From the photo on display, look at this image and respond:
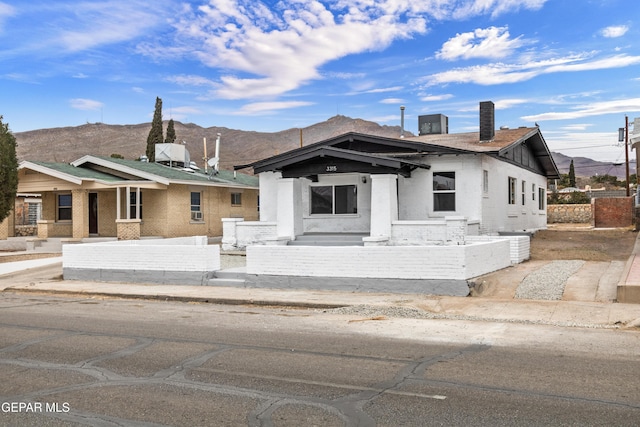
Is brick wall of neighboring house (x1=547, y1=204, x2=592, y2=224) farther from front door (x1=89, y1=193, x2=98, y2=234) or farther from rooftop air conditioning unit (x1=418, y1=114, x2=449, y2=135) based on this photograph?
front door (x1=89, y1=193, x2=98, y2=234)

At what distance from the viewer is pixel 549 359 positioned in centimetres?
755

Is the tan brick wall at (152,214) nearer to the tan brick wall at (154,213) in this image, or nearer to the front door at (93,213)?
the tan brick wall at (154,213)

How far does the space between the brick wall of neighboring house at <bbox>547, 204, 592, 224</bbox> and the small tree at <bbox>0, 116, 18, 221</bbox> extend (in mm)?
33033

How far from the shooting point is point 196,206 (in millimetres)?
30922

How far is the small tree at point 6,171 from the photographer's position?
25.6 meters

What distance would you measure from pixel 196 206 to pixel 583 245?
18.5 meters

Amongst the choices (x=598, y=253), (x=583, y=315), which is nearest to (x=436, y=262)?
(x=583, y=315)

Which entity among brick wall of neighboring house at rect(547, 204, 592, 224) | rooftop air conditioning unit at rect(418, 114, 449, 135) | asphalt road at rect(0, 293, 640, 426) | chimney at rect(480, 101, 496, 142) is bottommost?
asphalt road at rect(0, 293, 640, 426)

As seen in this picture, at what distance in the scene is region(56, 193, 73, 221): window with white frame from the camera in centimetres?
3044

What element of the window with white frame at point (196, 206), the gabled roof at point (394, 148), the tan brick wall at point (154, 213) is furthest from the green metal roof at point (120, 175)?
the gabled roof at point (394, 148)

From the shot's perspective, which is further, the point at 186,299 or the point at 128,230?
the point at 128,230

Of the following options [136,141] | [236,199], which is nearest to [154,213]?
[236,199]

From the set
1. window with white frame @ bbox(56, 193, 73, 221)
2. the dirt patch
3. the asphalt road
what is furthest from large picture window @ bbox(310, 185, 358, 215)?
window with white frame @ bbox(56, 193, 73, 221)

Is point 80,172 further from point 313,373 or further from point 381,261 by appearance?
point 313,373
